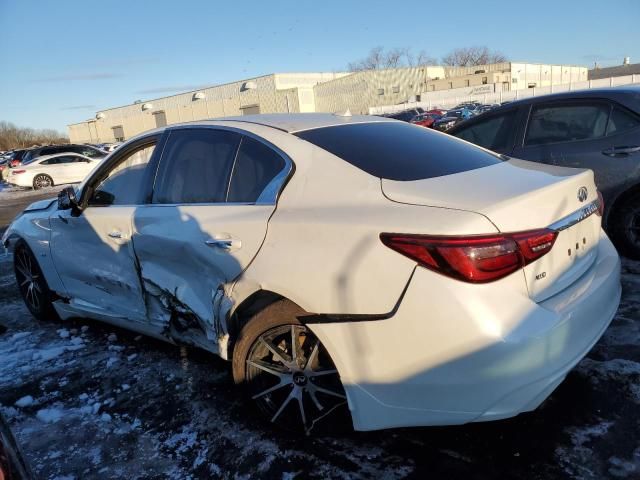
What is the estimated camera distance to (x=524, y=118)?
512 centimetres

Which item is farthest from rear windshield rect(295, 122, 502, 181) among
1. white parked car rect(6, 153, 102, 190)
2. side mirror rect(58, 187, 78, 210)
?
white parked car rect(6, 153, 102, 190)

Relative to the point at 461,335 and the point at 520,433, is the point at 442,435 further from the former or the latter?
the point at 461,335

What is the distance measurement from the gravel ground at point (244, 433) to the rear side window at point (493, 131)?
2226 millimetres

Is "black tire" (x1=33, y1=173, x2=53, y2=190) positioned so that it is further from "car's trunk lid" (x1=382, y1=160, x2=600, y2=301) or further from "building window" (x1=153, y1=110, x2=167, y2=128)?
"building window" (x1=153, y1=110, x2=167, y2=128)

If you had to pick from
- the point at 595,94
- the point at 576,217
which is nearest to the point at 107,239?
the point at 576,217

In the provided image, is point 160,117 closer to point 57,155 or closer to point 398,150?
point 57,155

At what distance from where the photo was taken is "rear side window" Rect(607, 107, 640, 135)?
446cm

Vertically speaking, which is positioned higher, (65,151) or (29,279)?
(65,151)

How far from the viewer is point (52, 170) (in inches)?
853

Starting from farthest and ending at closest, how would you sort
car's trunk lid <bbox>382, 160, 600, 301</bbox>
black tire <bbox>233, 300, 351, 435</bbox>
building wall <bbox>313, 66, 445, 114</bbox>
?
building wall <bbox>313, 66, 445, 114</bbox> → black tire <bbox>233, 300, 351, 435</bbox> → car's trunk lid <bbox>382, 160, 600, 301</bbox>

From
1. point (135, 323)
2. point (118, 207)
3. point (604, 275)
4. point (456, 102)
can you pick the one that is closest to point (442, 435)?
point (604, 275)

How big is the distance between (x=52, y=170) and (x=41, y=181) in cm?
64

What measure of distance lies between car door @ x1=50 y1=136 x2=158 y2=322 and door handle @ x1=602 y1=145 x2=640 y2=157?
3835mm

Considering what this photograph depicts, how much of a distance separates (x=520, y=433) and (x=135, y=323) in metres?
2.52
